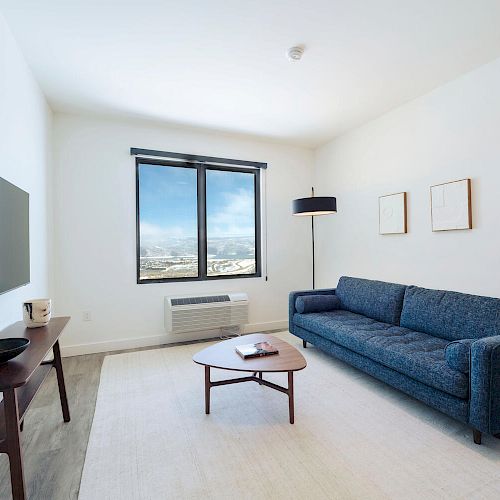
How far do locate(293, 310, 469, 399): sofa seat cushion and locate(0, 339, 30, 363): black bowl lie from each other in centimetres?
234

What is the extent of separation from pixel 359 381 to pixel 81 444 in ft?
7.14

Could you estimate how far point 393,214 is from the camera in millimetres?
3568

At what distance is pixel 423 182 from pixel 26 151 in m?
3.68

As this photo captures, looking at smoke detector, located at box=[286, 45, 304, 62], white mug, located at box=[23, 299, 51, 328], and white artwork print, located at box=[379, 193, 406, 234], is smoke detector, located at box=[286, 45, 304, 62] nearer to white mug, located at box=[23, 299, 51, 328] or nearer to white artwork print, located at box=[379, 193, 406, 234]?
white artwork print, located at box=[379, 193, 406, 234]

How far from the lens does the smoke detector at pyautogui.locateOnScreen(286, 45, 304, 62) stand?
2.43 meters

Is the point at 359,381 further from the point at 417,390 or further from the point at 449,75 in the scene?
the point at 449,75

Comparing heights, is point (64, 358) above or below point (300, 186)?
below

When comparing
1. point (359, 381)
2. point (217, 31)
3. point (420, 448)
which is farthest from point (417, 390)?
point (217, 31)

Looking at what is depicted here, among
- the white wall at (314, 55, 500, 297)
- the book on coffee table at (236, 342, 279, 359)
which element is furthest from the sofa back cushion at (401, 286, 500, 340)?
the book on coffee table at (236, 342, 279, 359)

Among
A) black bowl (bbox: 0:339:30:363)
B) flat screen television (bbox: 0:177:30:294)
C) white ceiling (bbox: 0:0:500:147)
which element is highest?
white ceiling (bbox: 0:0:500:147)

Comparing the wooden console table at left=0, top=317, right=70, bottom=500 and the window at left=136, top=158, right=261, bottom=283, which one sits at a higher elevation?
the window at left=136, top=158, right=261, bottom=283

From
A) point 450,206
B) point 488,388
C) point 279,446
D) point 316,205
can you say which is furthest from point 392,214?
point 279,446

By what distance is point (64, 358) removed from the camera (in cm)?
352

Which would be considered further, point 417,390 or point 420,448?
point 417,390
